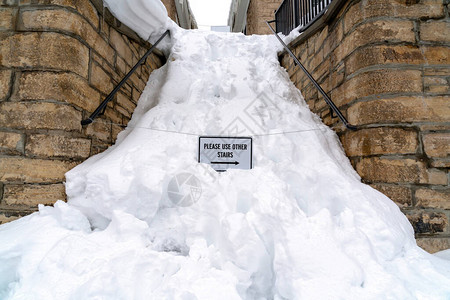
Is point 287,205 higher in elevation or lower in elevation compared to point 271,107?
lower

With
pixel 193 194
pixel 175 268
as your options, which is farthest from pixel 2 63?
pixel 175 268

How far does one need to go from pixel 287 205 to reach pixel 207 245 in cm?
66

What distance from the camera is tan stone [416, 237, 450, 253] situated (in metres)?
1.88

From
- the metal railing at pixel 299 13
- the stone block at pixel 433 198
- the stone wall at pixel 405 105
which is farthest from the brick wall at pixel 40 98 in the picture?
the stone block at pixel 433 198

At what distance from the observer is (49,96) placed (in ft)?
6.22

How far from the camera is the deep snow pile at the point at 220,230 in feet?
4.16

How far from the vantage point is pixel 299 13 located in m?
4.35

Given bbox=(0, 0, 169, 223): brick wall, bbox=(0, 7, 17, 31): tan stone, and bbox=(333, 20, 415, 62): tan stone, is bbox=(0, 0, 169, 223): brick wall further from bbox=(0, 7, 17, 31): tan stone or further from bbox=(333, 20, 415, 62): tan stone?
bbox=(333, 20, 415, 62): tan stone

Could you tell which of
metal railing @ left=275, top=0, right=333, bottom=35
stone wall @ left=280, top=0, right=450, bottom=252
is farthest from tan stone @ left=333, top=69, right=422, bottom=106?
metal railing @ left=275, top=0, right=333, bottom=35

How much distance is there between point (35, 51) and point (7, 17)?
1.36 feet

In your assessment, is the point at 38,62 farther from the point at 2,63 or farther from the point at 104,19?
the point at 104,19

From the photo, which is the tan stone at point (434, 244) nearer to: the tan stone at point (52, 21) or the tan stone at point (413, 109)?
the tan stone at point (413, 109)

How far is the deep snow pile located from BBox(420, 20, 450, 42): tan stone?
1173mm

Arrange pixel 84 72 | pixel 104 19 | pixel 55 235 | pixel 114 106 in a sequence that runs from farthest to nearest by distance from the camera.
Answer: pixel 114 106, pixel 104 19, pixel 84 72, pixel 55 235
